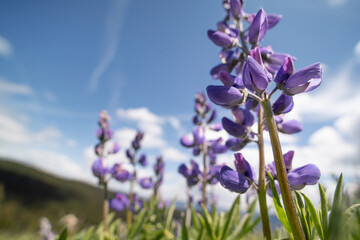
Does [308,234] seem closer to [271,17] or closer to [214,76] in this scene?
[214,76]

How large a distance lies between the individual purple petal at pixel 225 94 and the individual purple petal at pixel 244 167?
309 mm

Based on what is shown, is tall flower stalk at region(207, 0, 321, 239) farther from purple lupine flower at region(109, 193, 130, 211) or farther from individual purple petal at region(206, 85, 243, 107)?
purple lupine flower at region(109, 193, 130, 211)

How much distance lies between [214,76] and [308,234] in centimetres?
120

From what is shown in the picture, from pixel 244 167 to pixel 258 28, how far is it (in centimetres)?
81

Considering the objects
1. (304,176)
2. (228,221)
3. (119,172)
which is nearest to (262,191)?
(304,176)

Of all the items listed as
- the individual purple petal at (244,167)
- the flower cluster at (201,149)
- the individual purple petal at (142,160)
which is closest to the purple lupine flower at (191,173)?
the flower cluster at (201,149)

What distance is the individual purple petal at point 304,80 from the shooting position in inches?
37.4

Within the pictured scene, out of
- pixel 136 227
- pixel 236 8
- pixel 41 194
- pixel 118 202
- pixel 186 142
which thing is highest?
pixel 236 8

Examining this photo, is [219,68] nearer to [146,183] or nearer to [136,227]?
[136,227]

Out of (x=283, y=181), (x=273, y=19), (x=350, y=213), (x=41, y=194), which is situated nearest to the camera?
(x=350, y=213)

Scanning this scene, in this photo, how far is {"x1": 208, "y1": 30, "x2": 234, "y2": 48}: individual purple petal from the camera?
161 centimetres

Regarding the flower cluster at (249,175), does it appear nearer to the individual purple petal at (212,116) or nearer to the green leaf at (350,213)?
the green leaf at (350,213)

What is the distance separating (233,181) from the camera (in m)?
1.10

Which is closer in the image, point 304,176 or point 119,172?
point 304,176
